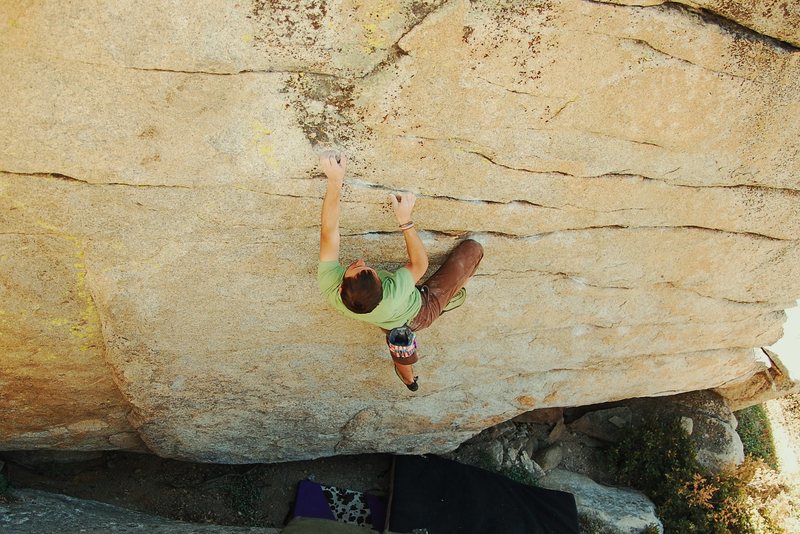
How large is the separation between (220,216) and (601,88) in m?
2.75

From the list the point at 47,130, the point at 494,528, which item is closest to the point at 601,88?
the point at 47,130

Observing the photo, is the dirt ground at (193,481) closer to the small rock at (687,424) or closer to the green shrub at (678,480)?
the green shrub at (678,480)

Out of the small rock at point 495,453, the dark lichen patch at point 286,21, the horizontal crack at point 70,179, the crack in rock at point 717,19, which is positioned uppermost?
the crack in rock at point 717,19

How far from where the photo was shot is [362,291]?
405 centimetres

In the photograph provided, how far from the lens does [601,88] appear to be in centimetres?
416

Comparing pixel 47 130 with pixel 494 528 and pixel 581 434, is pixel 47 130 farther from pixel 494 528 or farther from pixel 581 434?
pixel 581 434

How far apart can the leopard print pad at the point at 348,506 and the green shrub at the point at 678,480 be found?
3.35 meters

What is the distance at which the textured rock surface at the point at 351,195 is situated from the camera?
3721 mm

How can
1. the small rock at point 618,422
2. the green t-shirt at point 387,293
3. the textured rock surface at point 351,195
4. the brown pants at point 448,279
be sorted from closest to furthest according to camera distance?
the textured rock surface at point 351,195
the green t-shirt at point 387,293
the brown pants at point 448,279
the small rock at point 618,422

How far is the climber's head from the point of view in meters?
4.03

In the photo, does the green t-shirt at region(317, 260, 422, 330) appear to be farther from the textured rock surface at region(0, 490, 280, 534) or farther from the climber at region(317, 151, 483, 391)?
the textured rock surface at region(0, 490, 280, 534)

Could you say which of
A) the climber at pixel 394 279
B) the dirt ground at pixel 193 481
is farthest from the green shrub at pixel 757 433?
the climber at pixel 394 279

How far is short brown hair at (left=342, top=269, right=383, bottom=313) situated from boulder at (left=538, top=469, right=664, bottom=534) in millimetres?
4743

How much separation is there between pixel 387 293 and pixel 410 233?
46cm
